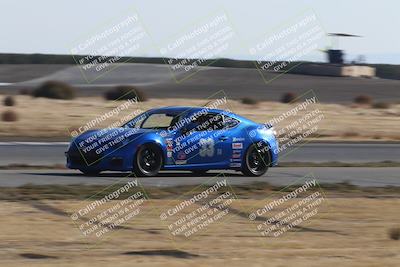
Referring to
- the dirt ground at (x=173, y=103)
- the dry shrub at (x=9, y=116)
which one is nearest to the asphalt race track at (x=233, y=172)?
the dirt ground at (x=173, y=103)

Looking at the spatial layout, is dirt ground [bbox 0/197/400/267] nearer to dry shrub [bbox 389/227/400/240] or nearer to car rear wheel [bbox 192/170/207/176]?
dry shrub [bbox 389/227/400/240]

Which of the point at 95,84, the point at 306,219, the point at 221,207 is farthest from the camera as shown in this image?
the point at 95,84

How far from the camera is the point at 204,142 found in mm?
16922

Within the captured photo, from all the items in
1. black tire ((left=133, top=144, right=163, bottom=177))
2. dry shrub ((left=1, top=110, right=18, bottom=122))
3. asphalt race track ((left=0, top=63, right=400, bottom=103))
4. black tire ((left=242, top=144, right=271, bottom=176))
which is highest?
black tire ((left=133, top=144, right=163, bottom=177))

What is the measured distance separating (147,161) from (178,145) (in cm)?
64

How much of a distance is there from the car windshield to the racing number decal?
2.17 ft

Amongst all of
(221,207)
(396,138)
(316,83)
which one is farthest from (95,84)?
(221,207)

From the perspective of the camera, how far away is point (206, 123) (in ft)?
56.2

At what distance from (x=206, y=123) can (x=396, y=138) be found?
17.1 meters

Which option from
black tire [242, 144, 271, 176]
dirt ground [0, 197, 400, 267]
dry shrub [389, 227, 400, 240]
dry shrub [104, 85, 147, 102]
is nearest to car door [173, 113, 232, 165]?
black tire [242, 144, 271, 176]

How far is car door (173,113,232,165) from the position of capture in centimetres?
1666

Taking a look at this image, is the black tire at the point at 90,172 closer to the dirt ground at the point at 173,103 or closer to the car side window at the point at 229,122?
the car side window at the point at 229,122

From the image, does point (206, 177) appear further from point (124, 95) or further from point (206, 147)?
point (124, 95)

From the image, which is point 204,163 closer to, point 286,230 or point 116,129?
point 116,129
